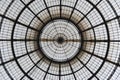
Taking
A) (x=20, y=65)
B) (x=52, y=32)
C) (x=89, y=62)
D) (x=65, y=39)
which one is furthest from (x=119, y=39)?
(x=20, y=65)

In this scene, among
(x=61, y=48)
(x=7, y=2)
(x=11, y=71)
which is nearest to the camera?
(x=7, y=2)

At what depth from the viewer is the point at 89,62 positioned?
20266mm

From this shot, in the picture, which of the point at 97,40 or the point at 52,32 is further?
the point at 52,32

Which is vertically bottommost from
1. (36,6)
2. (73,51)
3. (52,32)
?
(73,51)

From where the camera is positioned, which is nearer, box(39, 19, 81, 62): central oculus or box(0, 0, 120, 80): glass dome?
box(0, 0, 120, 80): glass dome

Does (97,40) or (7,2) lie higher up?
(7,2)

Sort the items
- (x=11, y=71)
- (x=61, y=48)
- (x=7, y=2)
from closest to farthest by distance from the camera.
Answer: (x=7, y=2)
(x=11, y=71)
(x=61, y=48)

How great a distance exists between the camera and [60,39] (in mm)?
20812

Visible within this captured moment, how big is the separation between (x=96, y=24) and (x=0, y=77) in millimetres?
10425

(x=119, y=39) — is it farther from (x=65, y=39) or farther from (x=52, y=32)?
(x=52, y=32)

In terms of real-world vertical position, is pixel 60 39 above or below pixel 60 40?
above

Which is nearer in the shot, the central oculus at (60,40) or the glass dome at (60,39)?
the glass dome at (60,39)

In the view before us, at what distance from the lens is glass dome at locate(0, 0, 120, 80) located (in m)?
19.0

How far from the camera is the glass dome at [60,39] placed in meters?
19.0
